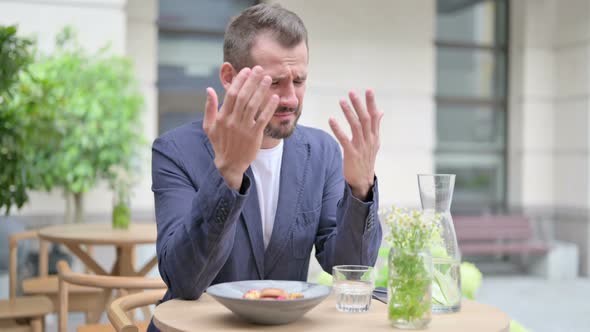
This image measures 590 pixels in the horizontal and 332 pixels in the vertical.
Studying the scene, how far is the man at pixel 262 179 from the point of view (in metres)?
1.74

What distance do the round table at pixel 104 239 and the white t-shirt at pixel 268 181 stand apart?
1827 millimetres

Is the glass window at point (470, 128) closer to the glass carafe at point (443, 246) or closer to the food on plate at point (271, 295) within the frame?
the glass carafe at point (443, 246)

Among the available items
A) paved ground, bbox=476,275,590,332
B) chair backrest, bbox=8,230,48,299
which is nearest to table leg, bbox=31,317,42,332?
chair backrest, bbox=8,230,48,299

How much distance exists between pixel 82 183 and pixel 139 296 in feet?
10.5

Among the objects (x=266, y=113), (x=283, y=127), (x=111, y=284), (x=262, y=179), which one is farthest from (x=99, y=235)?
(x=266, y=113)

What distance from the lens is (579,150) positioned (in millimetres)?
8305

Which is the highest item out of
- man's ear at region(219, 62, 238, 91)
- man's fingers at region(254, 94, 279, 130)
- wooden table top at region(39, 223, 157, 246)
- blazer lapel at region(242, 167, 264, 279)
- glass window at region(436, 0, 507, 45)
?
glass window at region(436, 0, 507, 45)

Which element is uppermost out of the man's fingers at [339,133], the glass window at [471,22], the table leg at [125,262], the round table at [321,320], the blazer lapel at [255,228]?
the glass window at [471,22]

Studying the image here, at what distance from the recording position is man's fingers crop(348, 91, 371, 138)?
71.1 inches

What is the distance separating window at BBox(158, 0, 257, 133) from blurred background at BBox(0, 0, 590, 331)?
10mm

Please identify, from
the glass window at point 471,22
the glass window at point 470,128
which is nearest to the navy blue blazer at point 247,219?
the glass window at point 470,128

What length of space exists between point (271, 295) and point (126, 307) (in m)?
0.68

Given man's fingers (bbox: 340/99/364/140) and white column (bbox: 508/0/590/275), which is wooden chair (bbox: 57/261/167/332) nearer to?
man's fingers (bbox: 340/99/364/140)

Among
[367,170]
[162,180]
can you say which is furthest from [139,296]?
[367,170]
